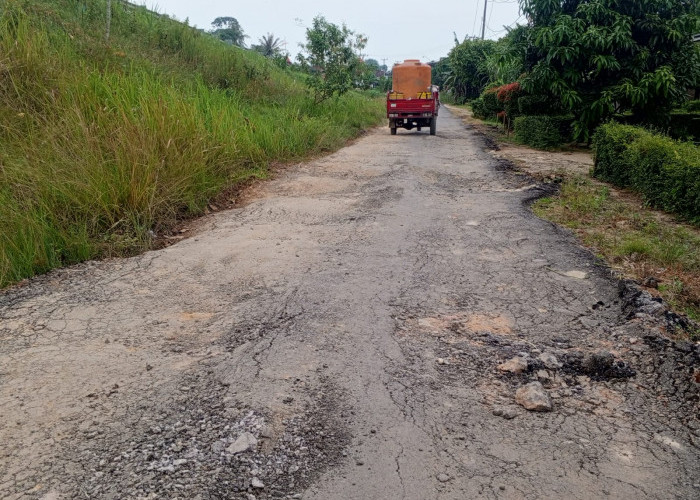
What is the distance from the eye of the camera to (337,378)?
3.05 meters

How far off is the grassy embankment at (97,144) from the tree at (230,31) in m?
43.8

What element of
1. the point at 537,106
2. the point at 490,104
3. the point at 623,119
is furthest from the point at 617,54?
the point at 490,104

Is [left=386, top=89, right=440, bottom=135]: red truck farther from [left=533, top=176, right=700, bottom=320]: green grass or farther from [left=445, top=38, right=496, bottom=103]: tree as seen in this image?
[left=445, top=38, right=496, bottom=103]: tree

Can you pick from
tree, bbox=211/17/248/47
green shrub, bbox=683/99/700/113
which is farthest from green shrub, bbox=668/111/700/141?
tree, bbox=211/17/248/47

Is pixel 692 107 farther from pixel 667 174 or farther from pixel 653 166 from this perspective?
pixel 667 174

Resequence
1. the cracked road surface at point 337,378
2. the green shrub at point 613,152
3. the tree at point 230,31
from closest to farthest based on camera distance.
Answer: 1. the cracked road surface at point 337,378
2. the green shrub at point 613,152
3. the tree at point 230,31

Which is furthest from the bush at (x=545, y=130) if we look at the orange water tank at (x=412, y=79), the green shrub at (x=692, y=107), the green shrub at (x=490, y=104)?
the green shrub at (x=490, y=104)

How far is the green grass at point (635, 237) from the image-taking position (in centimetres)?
436

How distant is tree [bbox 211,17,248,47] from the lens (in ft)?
187

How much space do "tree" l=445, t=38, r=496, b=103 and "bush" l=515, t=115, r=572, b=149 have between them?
22.7 m

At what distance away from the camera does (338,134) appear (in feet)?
45.3

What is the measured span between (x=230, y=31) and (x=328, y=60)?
A: 1939 inches

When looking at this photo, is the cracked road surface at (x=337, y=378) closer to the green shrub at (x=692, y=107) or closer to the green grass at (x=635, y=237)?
the green grass at (x=635, y=237)

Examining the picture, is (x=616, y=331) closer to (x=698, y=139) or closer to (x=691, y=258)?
(x=691, y=258)
